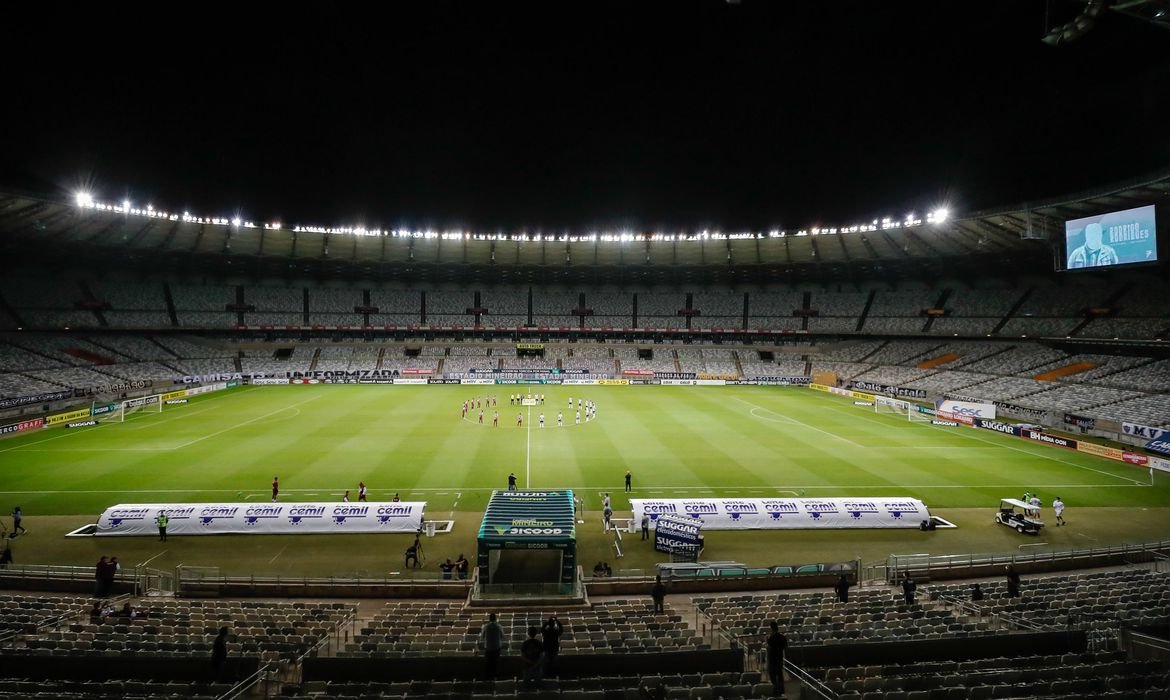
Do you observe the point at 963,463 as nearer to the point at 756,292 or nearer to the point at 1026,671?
the point at 1026,671

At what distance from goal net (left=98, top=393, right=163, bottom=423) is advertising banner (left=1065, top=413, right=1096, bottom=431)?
226 ft

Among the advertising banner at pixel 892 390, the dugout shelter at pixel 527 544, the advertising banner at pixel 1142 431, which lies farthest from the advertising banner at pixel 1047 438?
the dugout shelter at pixel 527 544

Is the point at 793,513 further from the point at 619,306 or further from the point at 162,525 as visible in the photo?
the point at 619,306

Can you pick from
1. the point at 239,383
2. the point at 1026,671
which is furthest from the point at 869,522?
the point at 239,383

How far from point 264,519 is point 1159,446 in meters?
45.8

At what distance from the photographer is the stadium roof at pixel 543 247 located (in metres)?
51.1

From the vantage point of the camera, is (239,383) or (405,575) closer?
(405,575)

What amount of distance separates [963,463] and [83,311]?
89.1m

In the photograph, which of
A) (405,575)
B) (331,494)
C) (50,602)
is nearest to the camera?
(50,602)

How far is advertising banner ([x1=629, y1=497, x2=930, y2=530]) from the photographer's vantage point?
20.9 m

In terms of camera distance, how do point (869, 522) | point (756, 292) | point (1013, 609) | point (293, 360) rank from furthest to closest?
point (756, 292), point (293, 360), point (869, 522), point (1013, 609)

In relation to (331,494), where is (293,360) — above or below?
above

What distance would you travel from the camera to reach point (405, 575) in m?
17.0

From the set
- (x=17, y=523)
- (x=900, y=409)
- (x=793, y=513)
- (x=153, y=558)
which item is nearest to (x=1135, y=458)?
(x=900, y=409)
